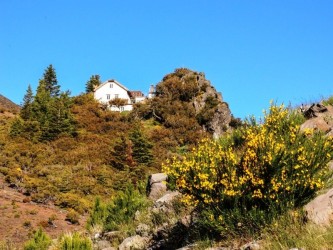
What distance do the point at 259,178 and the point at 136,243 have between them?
3988 millimetres

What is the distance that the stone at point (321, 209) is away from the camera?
495 centimetres

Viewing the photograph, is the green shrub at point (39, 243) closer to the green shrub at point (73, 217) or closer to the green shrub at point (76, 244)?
the green shrub at point (76, 244)

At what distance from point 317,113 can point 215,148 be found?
4.28 m

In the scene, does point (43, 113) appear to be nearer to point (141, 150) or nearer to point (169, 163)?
point (141, 150)

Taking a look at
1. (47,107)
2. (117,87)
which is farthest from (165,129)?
(117,87)

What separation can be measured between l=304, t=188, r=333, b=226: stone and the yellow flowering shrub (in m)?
0.22

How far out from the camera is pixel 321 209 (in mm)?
5160

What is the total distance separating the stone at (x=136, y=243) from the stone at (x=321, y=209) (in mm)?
4111

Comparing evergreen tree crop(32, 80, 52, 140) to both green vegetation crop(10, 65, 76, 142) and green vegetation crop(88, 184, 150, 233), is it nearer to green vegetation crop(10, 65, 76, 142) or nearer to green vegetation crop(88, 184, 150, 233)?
green vegetation crop(10, 65, 76, 142)

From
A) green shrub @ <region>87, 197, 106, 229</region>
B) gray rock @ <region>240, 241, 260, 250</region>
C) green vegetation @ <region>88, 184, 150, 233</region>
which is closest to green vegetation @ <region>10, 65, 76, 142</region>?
green shrub @ <region>87, 197, 106, 229</region>

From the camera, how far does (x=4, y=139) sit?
1593 inches

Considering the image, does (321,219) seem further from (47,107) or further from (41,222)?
(47,107)

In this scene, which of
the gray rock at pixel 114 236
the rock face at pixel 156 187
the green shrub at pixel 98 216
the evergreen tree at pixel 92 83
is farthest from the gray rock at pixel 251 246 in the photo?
the evergreen tree at pixel 92 83

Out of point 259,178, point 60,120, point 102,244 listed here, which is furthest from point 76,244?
point 60,120
